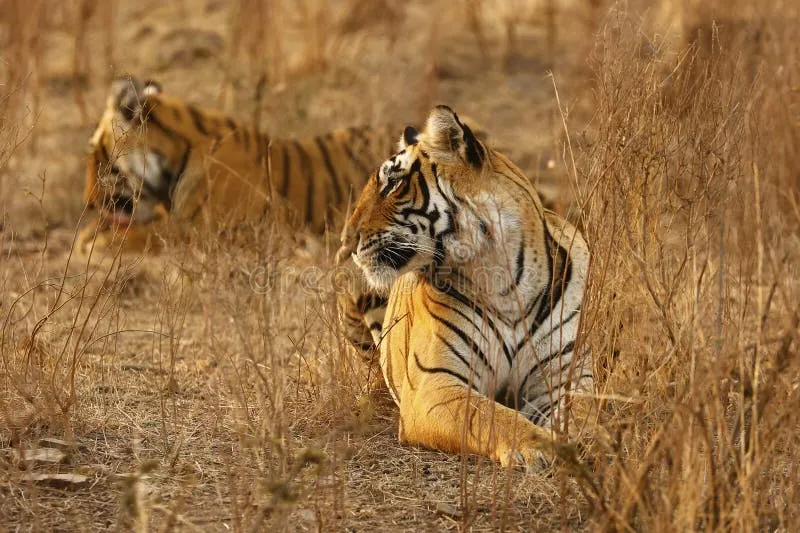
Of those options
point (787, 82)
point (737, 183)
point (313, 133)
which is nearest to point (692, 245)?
point (737, 183)

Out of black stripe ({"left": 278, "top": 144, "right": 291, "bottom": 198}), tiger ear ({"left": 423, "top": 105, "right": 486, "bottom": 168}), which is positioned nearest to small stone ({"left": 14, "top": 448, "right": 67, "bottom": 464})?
tiger ear ({"left": 423, "top": 105, "right": 486, "bottom": 168})

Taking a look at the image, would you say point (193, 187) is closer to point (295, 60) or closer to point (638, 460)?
point (295, 60)

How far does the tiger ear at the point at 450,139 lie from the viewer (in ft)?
12.2

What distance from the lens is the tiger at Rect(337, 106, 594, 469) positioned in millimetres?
3746

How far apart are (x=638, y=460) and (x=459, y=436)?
564 mm

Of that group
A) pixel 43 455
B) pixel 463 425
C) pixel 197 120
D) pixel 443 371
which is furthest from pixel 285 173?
pixel 463 425

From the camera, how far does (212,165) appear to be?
23.2 feet

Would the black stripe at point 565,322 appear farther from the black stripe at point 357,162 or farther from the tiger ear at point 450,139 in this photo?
the black stripe at point 357,162

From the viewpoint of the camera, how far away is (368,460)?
11.7ft

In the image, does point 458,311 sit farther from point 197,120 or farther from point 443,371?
point 197,120

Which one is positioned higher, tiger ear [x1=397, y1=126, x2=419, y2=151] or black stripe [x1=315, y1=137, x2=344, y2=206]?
tiger ear [x1=397, y1=126, x2=419, y2=151]

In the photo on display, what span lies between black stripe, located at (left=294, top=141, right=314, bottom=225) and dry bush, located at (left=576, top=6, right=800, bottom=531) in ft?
12.3

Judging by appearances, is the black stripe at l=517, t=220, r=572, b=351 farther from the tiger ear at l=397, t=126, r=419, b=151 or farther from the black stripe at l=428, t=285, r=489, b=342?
the tiger ear at l=397, t=126, r=419, b=151

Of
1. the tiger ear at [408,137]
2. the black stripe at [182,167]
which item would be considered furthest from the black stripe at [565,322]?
the black stripe at [182,167]
